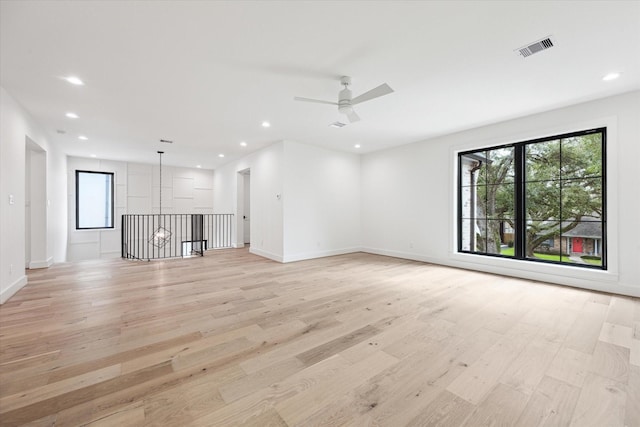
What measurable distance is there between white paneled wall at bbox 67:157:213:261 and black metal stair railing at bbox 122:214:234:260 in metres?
0.35

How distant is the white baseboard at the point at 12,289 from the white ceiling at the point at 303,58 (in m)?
2.64

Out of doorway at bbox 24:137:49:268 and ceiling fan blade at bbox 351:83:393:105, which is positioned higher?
ceiling fan blade at bbox 351:83:393:105

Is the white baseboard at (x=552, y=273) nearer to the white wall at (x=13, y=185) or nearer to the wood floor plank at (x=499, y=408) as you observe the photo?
the wood floor plank at (x=499, y=408)

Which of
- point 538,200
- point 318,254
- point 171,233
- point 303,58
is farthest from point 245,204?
point 538,200

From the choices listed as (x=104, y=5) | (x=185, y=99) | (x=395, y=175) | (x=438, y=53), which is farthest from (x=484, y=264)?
(x=104, y=5)

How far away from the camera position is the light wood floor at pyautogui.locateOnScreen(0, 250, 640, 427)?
1.54m

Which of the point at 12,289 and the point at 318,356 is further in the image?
the point at 12,289

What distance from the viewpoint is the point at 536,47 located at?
261 centimetres

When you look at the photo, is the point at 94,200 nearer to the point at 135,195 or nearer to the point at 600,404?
the point at 135,195

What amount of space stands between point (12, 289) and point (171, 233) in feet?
19.9

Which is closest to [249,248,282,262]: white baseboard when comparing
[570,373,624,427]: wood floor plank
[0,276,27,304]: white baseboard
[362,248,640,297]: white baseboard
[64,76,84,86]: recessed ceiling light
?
[362,248,640,297]: white baseboard

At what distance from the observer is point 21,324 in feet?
8.83

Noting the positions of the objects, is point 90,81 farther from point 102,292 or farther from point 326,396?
point 326,396

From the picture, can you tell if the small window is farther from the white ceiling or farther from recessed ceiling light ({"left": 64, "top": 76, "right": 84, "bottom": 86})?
recessed ceiling light ({"left": 64, "top": 76, "right": 84, "bottom": 86})
